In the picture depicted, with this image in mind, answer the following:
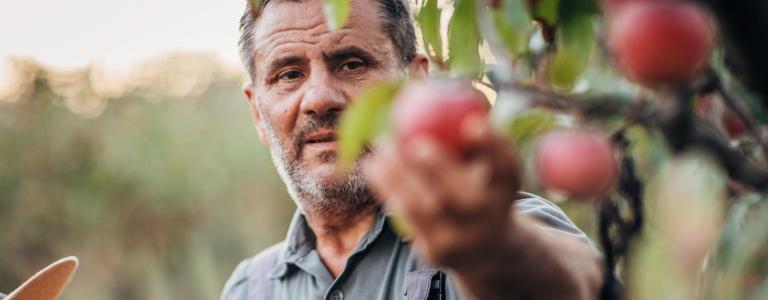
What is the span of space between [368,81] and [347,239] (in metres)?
0.36

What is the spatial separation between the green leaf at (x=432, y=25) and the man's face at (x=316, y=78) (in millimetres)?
871

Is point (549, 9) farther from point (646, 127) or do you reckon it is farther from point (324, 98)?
point (324, 98)

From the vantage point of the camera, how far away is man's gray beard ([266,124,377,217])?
185 cm

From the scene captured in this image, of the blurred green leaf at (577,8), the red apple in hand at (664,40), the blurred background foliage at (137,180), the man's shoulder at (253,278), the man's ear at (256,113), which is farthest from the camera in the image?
the blurred background foliage at (137,180)

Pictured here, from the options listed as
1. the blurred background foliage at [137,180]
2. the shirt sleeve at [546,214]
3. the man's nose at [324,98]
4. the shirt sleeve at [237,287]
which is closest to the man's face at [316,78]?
the man's nose at [324,98]

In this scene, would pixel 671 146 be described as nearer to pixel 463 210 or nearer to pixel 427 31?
pixel 463 210

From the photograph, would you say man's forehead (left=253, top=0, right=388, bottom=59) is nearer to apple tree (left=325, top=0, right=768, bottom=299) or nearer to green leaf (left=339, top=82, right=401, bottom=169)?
apple tree (left=325, top=0, right=768, bottom=299)

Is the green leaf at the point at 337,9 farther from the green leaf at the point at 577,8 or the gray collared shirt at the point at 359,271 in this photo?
the gray collared shirt at the point at 359,271

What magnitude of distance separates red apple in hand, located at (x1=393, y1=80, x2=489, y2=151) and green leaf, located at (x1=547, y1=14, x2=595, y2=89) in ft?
0.52

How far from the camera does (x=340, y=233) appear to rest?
1922 millimetres

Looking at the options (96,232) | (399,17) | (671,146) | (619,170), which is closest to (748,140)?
(619,170)

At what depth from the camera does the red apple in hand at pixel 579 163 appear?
1.91 ft

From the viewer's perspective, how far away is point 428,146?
22.2 inches

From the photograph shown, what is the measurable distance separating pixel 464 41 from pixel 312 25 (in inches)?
41.4
